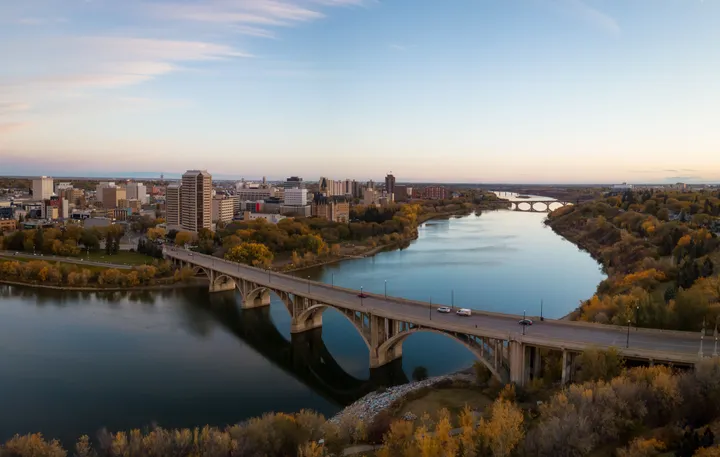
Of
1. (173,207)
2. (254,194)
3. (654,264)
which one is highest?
(254,194)

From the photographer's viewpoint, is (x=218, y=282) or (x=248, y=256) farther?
(x=248, y=256)

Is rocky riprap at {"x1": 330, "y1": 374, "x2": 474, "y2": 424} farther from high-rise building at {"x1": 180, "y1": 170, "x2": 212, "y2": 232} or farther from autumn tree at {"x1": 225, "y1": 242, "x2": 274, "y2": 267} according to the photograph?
high-rise building at {"x1": 180, "y1": 170, "x2": 212, "y2": 232}

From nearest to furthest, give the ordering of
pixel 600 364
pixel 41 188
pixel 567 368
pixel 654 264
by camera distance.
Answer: pixel 600 364
pixel 567 368
pixel 654 264
pixel 41 188

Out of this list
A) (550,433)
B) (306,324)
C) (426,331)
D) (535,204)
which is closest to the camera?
(550,433)

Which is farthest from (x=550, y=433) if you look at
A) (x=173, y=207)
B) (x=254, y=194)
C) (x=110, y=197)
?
(x=254, y=194)

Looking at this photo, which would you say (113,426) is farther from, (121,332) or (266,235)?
(266,235)

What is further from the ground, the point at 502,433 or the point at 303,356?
the point at 502,433

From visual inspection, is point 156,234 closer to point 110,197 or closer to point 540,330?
point 540,330

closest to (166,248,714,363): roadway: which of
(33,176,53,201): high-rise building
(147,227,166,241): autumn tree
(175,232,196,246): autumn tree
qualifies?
(175,232,196,246): autumn tree
